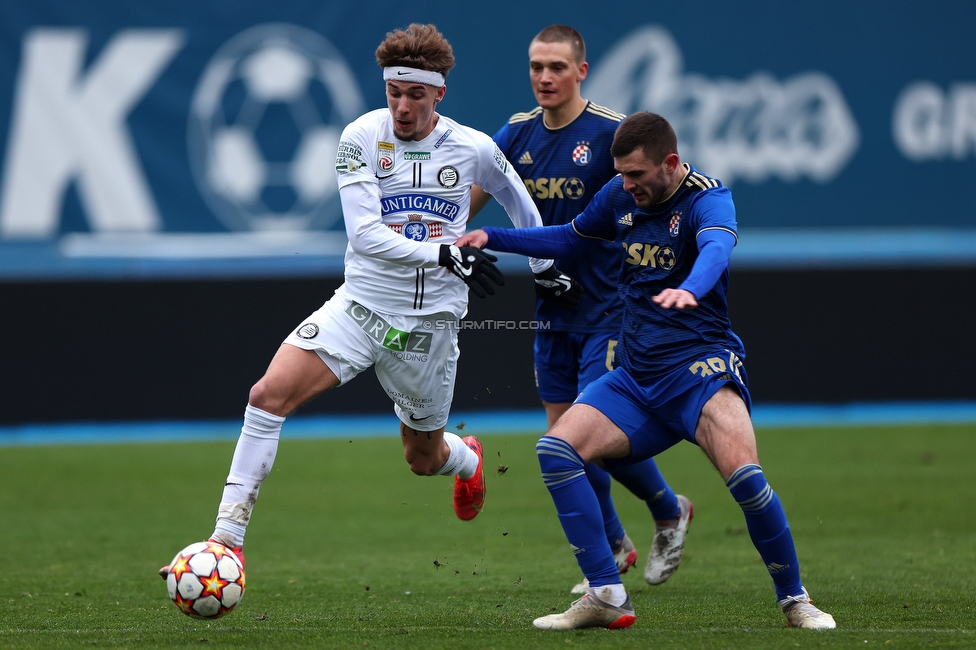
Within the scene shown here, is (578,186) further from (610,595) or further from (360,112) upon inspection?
(360,112)

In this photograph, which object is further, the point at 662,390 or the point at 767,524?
the point at 662,390

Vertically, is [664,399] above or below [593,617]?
above

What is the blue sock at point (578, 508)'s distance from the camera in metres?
4.83

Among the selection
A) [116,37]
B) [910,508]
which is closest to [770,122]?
[910,508]

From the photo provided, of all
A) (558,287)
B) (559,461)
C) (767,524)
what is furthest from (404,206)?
(767,524)

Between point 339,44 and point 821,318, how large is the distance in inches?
262

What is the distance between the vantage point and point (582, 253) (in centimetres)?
617

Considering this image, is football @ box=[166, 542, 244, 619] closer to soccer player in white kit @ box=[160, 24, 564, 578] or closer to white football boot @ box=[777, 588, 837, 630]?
soccer player in white kit @ box=[160, 24, 564, 578]

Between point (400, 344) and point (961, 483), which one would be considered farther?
point (961, 483)

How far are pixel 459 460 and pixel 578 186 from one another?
1607mm

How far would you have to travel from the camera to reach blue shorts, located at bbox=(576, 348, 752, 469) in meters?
4.82

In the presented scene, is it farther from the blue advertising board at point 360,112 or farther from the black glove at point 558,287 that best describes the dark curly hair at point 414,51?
the blue advertising board at point 360,112

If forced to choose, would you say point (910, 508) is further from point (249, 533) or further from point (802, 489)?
point (249, 533)

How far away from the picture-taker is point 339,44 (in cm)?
1395
